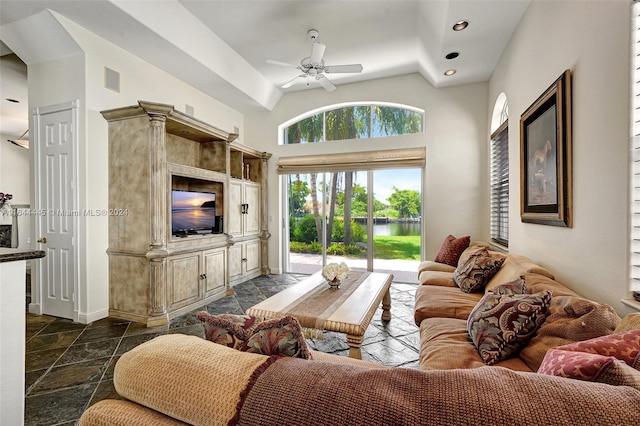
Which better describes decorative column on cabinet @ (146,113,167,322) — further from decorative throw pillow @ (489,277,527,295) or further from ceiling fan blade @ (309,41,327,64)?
decorative throw pillow @ (489,277,527,295)

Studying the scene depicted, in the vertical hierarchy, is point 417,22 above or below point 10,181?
above

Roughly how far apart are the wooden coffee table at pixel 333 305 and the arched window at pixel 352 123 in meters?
2.95

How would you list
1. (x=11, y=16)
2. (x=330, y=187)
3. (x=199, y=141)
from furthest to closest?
1. (x=330, y=187)
2. (x=199, y=141)
3. (x=11, y=16)

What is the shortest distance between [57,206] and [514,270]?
15.1ft

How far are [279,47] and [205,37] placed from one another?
3.18ft

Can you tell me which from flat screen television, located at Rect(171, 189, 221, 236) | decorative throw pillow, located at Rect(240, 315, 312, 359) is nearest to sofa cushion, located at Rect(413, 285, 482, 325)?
decorative throw pillow, located at Rect(240, 315, 312, 359)

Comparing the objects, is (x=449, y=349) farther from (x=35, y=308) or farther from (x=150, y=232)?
(x=35, y=308)

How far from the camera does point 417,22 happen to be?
3.50m

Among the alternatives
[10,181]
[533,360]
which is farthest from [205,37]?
[10,181]

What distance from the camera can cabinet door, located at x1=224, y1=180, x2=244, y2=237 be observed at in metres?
4.60

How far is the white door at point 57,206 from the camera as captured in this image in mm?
3154

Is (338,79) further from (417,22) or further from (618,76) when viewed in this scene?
(618,76)

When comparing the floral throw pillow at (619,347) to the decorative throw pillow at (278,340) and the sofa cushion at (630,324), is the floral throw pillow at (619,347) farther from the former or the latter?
the decorative throw pillow at (278,340)

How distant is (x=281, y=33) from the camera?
12.2ft
